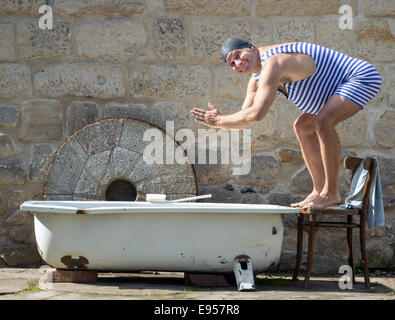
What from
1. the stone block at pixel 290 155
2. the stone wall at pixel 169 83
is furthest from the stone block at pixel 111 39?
the stone block at pixel 290 155

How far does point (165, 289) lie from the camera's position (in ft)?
11.1

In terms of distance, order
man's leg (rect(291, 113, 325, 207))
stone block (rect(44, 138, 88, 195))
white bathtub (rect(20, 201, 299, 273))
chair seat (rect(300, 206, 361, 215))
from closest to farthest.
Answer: white bathtub (rect(20, 201, 299, 273)), chair seat (rect(300, 206, 361, 215)), man's leg (rect(291, 113, 325, 207)), stone block (rect(44, 138, 88, 195))

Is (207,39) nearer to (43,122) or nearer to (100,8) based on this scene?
(100,8)

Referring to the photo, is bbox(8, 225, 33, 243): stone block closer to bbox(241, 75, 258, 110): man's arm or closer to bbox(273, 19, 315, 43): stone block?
bbox(241, 75, 258, 110): man's arm

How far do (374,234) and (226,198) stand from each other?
103 cm

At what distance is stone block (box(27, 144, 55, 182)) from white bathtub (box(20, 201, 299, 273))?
95 centimetres

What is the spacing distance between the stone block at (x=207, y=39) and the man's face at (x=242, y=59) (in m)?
0.74

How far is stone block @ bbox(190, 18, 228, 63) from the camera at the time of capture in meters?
4.45

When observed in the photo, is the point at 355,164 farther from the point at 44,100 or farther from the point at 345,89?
the point at 44,100

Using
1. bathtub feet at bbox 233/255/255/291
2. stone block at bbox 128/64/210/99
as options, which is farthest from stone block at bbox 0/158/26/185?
bathtub feet at bbox 233/255/255/291

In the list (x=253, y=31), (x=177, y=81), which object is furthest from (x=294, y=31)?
(x=177, y=81)

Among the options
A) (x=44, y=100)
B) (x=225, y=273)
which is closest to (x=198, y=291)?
(x=225, y=273)

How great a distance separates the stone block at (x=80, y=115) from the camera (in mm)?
4465

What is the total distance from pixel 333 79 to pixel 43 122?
6.70 feet
